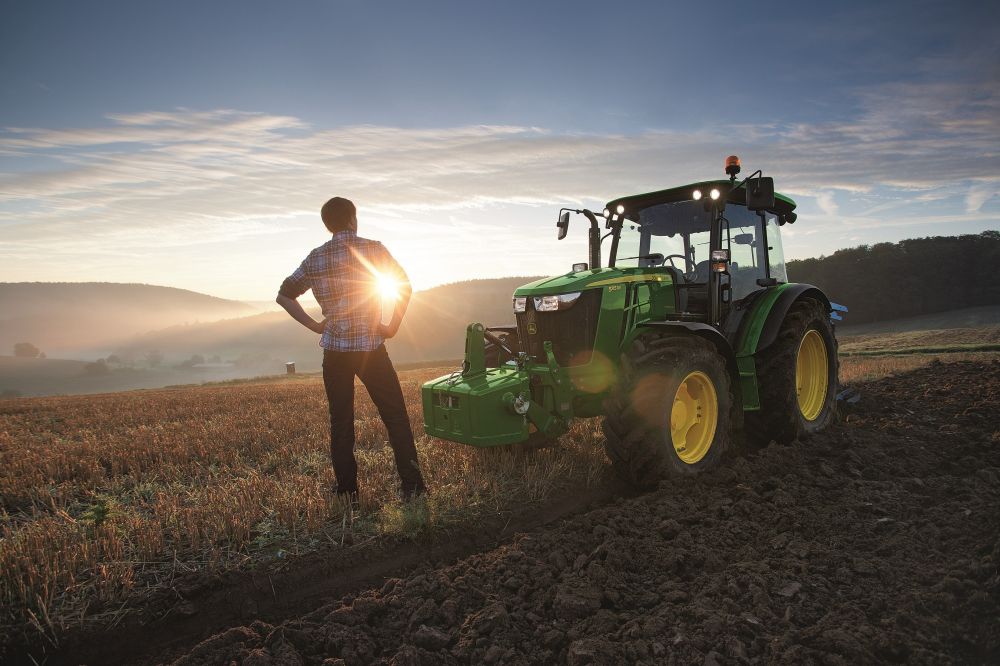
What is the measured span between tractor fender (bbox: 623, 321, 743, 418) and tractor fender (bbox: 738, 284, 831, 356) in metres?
0.32

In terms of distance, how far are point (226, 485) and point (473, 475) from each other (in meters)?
2.14

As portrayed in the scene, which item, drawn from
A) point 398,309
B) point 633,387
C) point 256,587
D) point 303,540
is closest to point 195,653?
point 256,587

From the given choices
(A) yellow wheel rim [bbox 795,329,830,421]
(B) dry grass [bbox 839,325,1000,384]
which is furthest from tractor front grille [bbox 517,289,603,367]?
(B) dry grass [bbox 839,325,1000,384]

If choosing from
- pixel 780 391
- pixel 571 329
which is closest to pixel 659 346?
pixel 571 329

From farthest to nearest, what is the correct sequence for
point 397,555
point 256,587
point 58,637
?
point 397,555, point 256,587, point 58,637

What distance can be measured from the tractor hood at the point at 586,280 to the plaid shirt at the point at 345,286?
1.39 metres

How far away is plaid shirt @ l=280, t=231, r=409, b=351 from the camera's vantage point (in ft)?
14.4

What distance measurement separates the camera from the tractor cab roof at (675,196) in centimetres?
551

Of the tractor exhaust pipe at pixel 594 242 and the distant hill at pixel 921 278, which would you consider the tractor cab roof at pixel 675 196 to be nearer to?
the tractor exhaust pipe at pixel 594 242

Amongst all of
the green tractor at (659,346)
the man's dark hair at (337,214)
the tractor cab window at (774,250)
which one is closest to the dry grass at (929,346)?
the tractor cab window at (774,250)

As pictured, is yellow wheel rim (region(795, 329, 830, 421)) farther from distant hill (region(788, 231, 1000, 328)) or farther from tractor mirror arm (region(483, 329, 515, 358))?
distant hill (region(788, 231, 1000, 328))

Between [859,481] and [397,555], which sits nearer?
[397,555]

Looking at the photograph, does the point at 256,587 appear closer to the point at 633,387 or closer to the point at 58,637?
the point at 58,637

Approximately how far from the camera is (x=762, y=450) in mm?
5555
